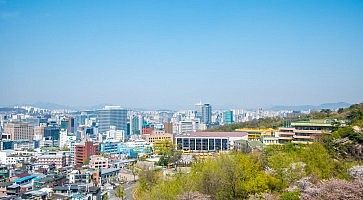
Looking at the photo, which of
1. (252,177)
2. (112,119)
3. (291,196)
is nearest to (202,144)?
(252,177)

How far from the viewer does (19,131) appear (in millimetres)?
35625

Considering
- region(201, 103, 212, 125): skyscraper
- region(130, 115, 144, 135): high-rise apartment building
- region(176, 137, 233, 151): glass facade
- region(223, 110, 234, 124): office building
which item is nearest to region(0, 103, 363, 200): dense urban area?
region(176, 137, 233, 151): glass facade

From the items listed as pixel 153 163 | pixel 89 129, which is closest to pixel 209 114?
pixel 89 129

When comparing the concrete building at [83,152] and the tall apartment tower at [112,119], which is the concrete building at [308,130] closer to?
the concrete building at [83,152]

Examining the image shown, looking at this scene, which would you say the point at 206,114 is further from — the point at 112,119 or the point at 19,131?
the point at 19,131

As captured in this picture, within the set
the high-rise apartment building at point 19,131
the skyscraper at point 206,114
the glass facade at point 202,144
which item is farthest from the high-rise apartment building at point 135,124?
the glass facade at point 202,144

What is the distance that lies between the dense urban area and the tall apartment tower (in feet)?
18.6

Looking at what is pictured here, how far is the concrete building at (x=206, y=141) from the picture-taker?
22531 millimetres

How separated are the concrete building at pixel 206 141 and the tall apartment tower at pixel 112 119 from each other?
73.6 ft

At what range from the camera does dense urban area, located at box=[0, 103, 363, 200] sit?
7.52m

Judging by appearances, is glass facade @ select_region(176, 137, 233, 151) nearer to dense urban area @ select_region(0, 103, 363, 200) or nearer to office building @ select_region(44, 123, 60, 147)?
dense urban area @ select_region(0, 103, 363, 200)

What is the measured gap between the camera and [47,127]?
126 ft

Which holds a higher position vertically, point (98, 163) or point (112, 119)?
point (112, 119)

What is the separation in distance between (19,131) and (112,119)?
11.4 m
